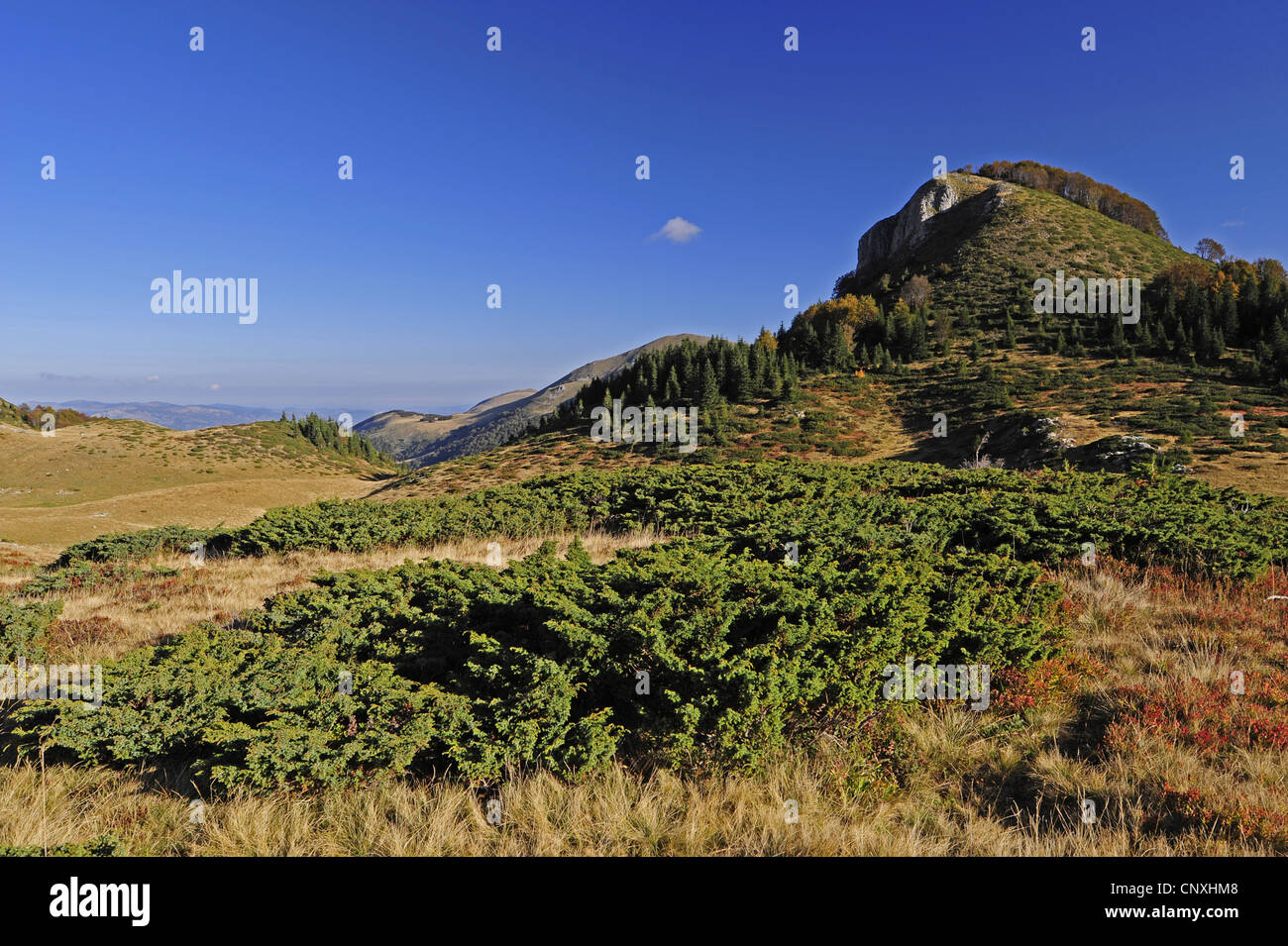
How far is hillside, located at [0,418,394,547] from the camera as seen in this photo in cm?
3606

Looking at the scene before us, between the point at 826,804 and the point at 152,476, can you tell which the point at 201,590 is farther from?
the point at 152,476

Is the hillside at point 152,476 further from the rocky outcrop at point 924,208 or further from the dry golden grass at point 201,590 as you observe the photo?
the rocky outcrop at point 924,208

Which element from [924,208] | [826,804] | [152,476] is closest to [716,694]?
[826,804]

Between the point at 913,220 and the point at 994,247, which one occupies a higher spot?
the point at 913,220

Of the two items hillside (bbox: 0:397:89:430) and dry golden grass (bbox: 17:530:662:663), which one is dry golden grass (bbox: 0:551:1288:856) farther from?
hillside (bbox: 0:397:89:430)

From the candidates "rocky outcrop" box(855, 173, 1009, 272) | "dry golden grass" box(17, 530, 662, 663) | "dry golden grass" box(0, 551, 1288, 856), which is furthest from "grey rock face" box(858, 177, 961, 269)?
"dry golden grass" box(0, 551, 1288, 856)

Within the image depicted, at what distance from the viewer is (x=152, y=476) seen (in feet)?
201

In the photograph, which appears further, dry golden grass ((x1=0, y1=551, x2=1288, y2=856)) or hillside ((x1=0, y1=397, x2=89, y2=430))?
hillside ((x1=0, y1=397, x2=89, y2=430))

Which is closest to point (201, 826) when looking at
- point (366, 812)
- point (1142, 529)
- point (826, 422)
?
point (366, 812)

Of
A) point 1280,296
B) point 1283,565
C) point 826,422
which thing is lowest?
point 1283,565

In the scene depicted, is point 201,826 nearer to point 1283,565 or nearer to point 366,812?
point 366,812

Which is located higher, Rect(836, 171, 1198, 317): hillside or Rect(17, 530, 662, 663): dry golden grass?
Rect(836, 171, 1198, 317): hillside
